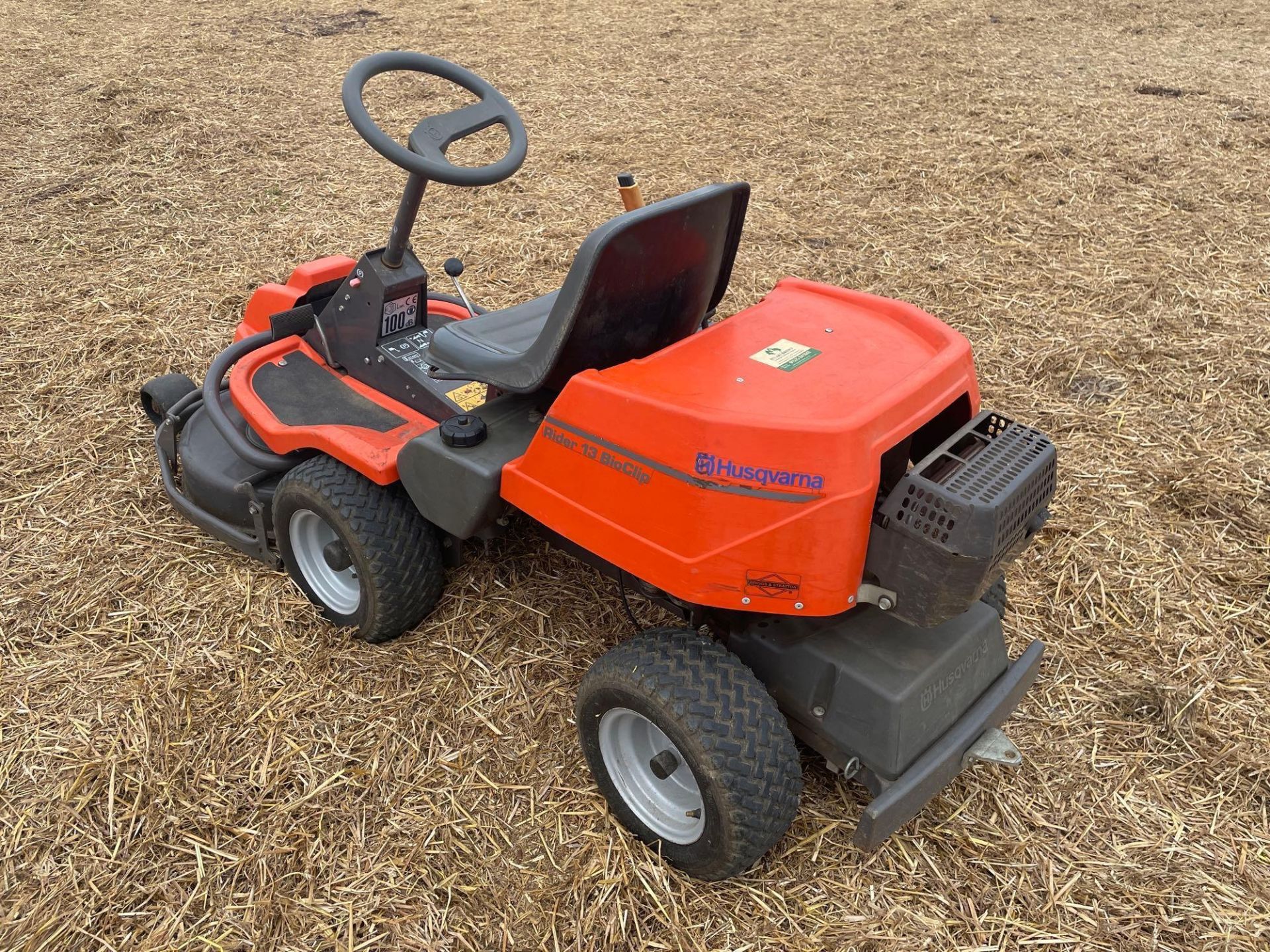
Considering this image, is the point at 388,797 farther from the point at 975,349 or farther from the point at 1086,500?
the point at 975,349

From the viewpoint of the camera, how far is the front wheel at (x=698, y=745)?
201 cm

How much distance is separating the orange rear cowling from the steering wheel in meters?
0.86

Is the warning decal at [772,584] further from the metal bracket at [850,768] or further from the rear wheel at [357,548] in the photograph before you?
the rear wheel at [357,548]

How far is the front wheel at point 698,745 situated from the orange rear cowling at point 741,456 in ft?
0.54

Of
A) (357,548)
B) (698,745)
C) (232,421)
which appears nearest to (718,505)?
(698,745)

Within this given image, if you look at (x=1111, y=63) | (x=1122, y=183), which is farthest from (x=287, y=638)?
(x=1111, y=63)

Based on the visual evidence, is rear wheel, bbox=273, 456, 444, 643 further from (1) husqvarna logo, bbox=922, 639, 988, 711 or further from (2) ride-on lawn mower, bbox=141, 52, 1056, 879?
(1) husqvarna logo, bbox=922, 639, 988, 711

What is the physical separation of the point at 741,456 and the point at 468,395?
126 cm

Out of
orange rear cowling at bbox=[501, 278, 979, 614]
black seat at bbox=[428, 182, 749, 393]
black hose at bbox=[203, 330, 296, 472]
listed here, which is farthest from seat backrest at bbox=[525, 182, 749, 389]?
black hose at bbox=[203, 330, 296, 472]

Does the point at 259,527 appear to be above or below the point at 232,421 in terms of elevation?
below

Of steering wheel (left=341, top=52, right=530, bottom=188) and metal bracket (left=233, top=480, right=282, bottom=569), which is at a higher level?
steering wheel (left=341, top=52, right=530, bottom=188)

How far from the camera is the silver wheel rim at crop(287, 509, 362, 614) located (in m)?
2.81

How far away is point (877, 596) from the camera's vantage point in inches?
79.1

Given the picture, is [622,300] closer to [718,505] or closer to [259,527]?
[718,505]
